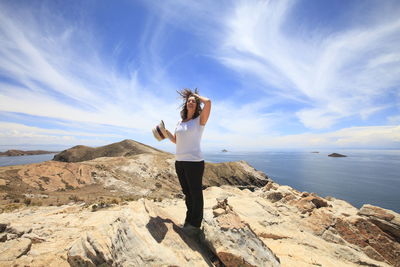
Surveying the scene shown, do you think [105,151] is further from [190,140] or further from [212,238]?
[190,140]

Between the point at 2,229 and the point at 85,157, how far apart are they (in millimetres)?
88292

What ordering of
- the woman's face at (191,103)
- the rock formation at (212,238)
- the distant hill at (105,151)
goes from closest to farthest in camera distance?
the rock formation at (212,238)
the woman's face at (191,103)
the distant hill at (105,151)

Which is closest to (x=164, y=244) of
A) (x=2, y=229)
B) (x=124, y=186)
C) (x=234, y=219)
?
(x=234, y=219)

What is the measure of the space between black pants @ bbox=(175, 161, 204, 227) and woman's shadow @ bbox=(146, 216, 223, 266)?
1.12 ft

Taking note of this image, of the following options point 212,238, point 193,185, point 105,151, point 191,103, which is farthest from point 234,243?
point 105,151

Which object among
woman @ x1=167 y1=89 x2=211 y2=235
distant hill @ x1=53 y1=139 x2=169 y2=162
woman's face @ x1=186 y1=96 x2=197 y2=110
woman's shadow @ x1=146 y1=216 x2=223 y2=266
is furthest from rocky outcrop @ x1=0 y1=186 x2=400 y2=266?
distant hill @ x1=53 y1=139 x2=169 y2=162

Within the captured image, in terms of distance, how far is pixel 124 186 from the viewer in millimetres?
30656

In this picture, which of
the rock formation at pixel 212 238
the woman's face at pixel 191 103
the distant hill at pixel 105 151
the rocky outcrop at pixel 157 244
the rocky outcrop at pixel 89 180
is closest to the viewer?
the rocky outcrop at pixel 157 244

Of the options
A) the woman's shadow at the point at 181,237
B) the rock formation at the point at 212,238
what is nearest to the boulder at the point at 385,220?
the rock formation at the point at 212,238

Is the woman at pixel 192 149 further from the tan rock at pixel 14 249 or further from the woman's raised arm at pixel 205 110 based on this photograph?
the tan rock at pixel 14 249

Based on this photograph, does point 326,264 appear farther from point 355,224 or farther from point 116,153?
point 116,153

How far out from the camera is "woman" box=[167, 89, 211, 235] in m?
3.93

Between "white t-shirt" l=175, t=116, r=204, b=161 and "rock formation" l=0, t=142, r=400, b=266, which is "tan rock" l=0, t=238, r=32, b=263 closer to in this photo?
"rock formation" l=0, t=142, r=400, b=266

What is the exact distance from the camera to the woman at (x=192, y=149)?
12.9 feet
